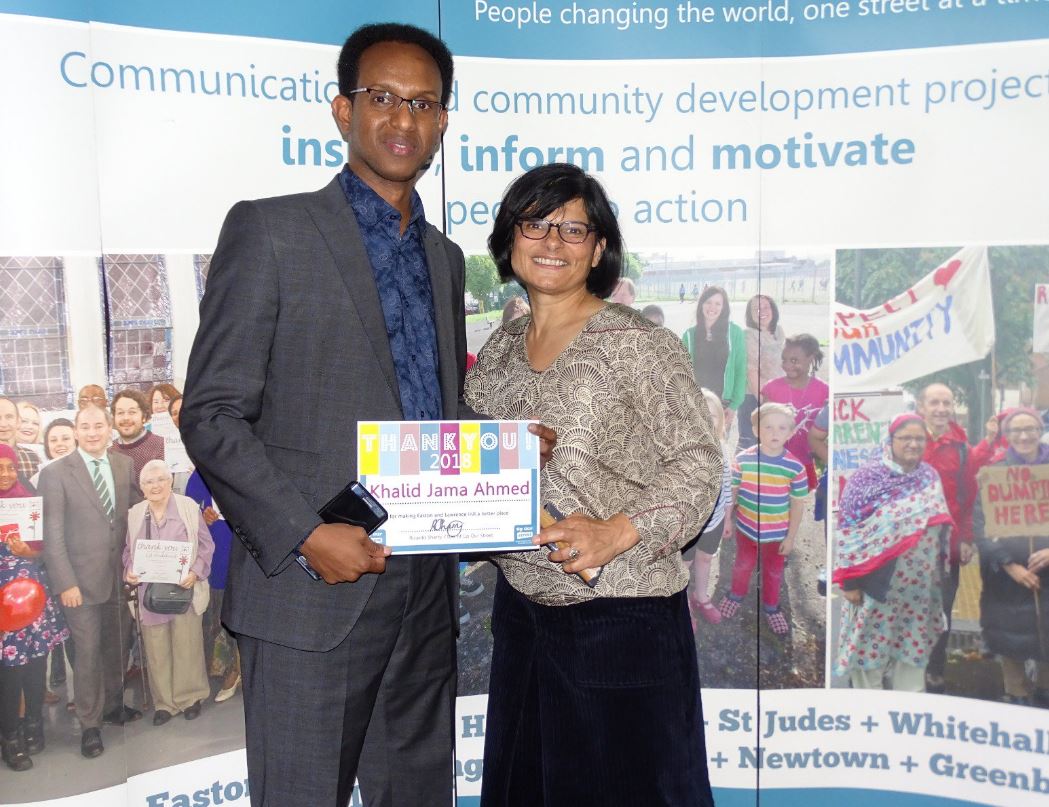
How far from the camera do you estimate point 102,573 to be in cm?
280

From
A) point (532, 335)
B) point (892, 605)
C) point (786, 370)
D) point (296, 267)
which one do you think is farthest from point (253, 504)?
point (892, 605)

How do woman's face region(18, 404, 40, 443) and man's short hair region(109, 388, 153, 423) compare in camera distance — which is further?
man's short hair region(109, 388, 153, 423)

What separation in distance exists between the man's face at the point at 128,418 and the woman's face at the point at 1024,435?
3004 mm

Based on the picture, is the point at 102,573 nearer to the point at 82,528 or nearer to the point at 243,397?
the point at 82,528

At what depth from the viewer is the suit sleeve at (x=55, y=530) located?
2.72 metres

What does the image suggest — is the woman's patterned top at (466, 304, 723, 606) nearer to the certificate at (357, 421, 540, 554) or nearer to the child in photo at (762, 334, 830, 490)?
the certificate at (357, 421, 540, 554)

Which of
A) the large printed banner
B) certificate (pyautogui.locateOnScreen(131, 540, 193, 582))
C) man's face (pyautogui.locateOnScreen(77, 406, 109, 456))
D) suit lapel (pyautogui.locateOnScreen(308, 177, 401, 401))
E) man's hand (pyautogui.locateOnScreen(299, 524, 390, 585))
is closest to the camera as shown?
man's hand (pyautogui.locateOnScreen(299, 524, 390, 585))

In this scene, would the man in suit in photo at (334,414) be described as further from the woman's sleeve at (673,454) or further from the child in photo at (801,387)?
the child in photo at (801,387)

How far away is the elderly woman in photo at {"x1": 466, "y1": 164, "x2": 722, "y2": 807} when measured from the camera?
2.35m

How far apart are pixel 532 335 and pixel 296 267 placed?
80 cm

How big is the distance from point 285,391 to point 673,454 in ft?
3.34

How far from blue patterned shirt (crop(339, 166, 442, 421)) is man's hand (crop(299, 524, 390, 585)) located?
0.35m

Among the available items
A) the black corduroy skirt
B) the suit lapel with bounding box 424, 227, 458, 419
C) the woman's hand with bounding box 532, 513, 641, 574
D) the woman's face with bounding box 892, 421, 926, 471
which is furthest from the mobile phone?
the woman's face with bounding box 892, 421, 926, 471

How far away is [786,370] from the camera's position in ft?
10.8
